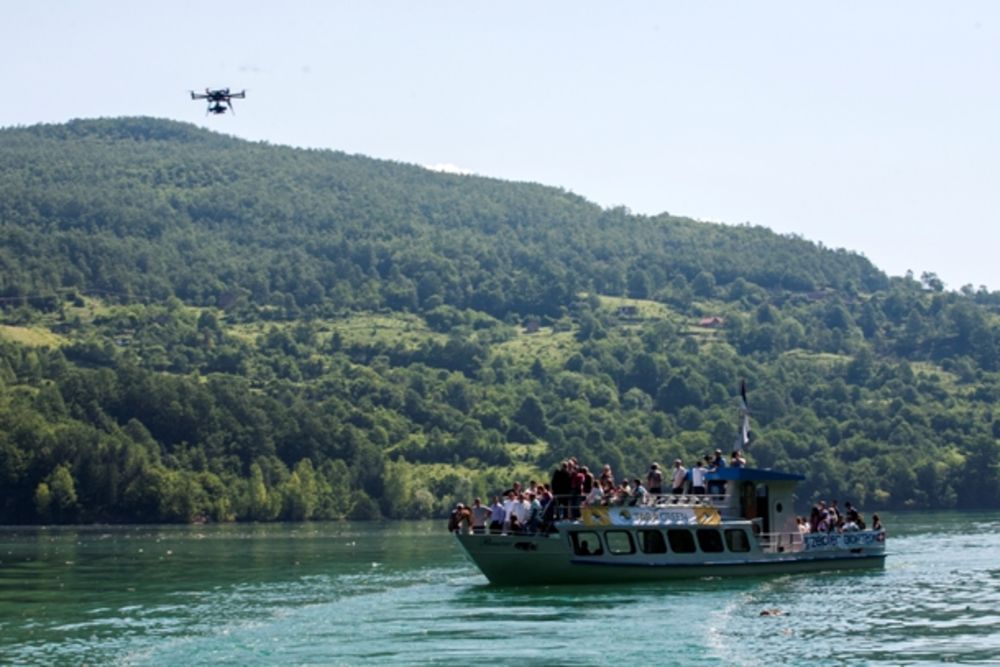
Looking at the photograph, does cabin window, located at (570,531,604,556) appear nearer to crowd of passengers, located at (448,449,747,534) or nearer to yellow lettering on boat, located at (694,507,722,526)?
crowd of passengers, located at (448,449,747,534)

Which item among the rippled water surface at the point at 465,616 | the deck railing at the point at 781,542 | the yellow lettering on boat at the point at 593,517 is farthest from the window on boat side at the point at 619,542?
the deck railing at the point at 781,542

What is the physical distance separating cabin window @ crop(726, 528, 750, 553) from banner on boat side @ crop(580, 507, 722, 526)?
0.80 meters

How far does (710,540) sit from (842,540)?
807 centimetres

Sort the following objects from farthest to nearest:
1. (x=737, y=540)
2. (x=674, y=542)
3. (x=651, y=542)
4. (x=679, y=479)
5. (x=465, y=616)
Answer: (x=679, y=479), (x=737, y=540), (x=674, y=542), (x=651, y=542), (x=465, y=616)

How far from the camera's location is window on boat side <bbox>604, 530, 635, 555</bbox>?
2569 inches

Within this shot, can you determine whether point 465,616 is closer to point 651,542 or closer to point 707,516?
point 651,542

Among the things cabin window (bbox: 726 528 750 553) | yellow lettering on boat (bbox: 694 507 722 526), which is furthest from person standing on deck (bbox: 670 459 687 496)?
cabin window (bbox: 726 528 750 553)

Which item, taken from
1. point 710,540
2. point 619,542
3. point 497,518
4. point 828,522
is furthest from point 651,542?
point 828,522

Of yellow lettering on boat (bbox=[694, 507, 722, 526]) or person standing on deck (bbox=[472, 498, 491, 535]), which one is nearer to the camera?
person standing on deck (bbox=[472, 498, 491, 535])

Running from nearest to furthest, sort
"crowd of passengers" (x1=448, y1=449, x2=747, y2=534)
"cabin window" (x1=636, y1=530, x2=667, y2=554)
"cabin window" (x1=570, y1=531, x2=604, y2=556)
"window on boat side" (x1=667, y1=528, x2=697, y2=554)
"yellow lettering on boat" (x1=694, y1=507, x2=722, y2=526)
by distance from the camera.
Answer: "cabin window" (x1=570, y1=531, x2=604, y2=556) → "crowd of passengers" (x1=448, y1=449, x2=747, y2=534) → "cabin window" (x1=636, y1=530, x2=667, y2=554) → "window on boat side" (x1=667, y1=528, x2=697, y2=554) → "yellow lettering on boat" (x1=694, y1=507, x2=722, y2=526)

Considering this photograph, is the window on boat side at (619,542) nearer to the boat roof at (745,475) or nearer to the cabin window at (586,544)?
the cabin window at (586,544)

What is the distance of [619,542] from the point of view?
6562 cm

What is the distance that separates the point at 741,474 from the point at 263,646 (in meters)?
24.7

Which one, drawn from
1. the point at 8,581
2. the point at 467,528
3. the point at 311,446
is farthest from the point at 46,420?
the point at 467,528
